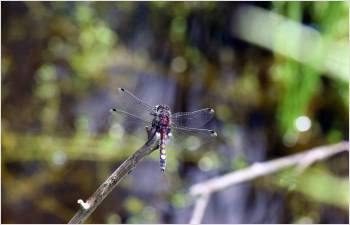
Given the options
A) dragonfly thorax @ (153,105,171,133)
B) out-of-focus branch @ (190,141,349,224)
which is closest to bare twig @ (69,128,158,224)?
dragonfly thorax @ (153,105,171,133)

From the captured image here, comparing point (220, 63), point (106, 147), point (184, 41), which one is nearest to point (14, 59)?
point (106, 147)

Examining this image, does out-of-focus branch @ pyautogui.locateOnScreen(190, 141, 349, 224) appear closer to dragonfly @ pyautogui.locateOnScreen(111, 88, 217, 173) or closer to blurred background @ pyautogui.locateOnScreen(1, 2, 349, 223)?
blurred background @ pyautogui.locateOnScreen(1, 2, 349, 223)

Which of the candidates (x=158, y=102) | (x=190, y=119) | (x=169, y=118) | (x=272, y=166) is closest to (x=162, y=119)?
(x=169, y=118)

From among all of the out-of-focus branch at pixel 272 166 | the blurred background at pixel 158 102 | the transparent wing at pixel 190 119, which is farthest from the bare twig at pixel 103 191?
the blurred background at pixel 158 102

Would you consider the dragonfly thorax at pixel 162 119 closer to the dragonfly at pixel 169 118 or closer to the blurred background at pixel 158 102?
the dragonfly at pixel 169 118

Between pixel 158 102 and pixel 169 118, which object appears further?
pixel 158 102

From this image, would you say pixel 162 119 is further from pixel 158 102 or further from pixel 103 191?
pixel 158 102
